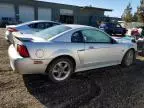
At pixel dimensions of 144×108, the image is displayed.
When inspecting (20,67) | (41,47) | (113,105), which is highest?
(41,47)

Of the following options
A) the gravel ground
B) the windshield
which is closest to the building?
the windshield

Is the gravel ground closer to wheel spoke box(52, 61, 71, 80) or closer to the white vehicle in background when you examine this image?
wheel spoke box(52, 61, 71, 80)

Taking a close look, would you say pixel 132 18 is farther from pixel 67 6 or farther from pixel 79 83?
pixel 79 83

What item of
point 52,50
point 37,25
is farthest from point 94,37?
point 37,25

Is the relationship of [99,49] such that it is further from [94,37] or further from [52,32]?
[52,32]

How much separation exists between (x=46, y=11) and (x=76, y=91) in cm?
3955

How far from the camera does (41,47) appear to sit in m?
5.09

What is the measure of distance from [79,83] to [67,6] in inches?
1628

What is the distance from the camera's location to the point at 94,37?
633 cm

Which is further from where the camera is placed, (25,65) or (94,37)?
(94,37)

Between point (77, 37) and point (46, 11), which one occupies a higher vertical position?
point (46, 11)

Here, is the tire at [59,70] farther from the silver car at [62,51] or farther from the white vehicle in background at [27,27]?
the white vehicle in background at [27,27]

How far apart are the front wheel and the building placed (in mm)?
33728

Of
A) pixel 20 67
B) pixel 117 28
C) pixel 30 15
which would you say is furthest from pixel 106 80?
pixel 30 15
